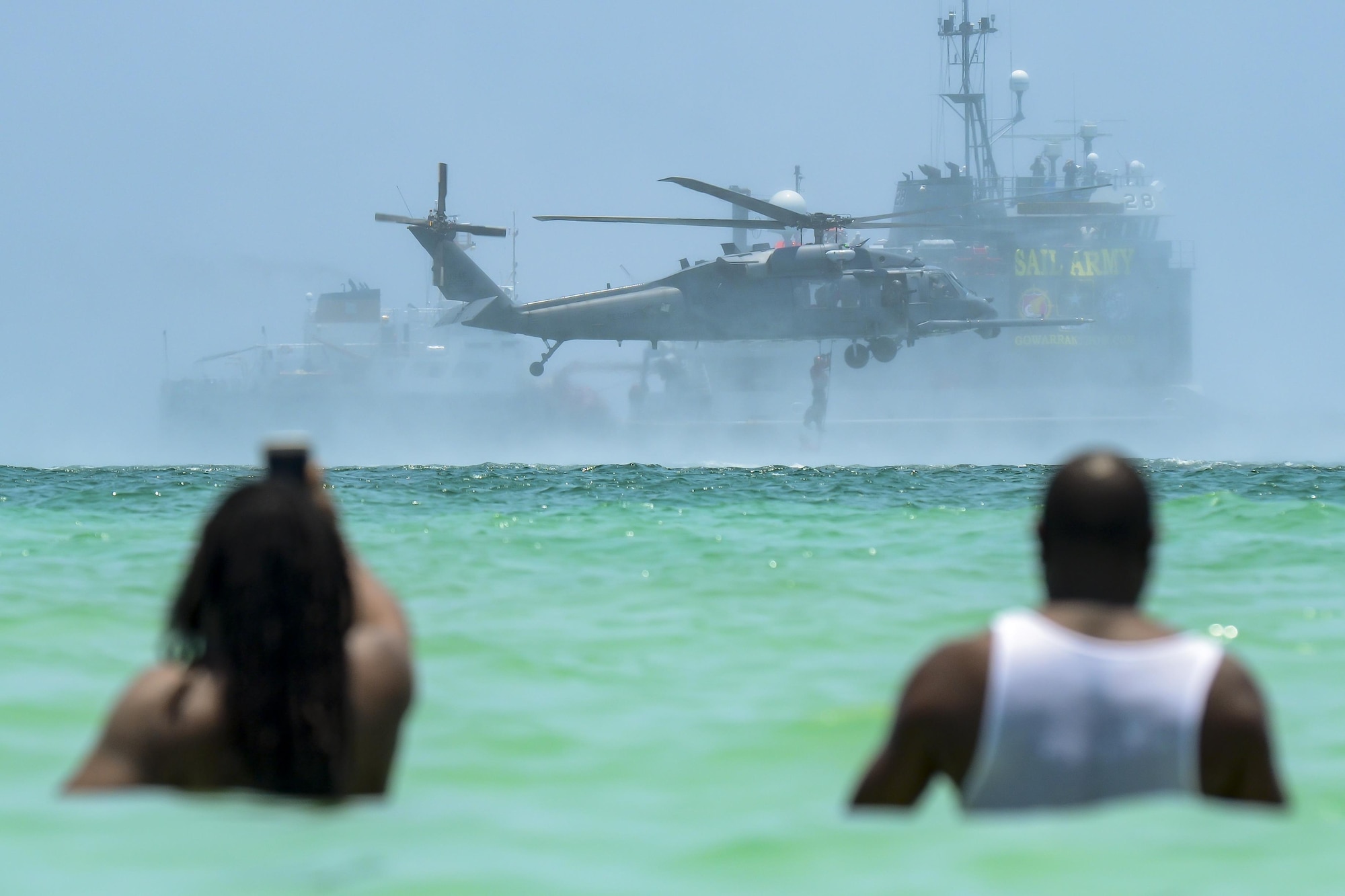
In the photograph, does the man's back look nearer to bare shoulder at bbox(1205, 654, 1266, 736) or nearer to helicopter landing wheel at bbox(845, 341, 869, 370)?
bare shoulder at bbox(1205, 654, 1266, 736)

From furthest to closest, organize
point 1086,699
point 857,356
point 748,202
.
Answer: point 857,356 < point 748,202 < point 1086,699

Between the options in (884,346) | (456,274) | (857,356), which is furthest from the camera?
(456,274)

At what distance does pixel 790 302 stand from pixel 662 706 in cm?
2956

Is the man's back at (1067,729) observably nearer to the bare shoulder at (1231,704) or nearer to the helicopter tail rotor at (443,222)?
the bare shoulder at (1231,704)

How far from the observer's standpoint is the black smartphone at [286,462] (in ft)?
10.2

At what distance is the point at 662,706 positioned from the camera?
20.7ft

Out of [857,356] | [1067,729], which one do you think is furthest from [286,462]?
[857,356]

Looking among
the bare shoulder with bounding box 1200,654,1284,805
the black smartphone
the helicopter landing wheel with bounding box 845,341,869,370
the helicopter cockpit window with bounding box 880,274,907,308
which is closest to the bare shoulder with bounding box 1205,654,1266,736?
the bare shoulder with bounding box 1200,654,1284,805

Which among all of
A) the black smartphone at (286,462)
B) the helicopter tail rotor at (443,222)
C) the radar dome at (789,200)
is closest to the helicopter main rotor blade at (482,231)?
the helicopter tail rotor at (443,222)

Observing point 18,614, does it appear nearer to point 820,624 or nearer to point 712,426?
point 820,624

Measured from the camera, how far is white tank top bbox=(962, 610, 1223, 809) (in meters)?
2.72

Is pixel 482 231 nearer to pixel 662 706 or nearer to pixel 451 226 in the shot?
pixel 451 226

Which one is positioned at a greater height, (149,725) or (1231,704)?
(1231,704)

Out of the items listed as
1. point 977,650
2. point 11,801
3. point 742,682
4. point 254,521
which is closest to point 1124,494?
point 977,650
